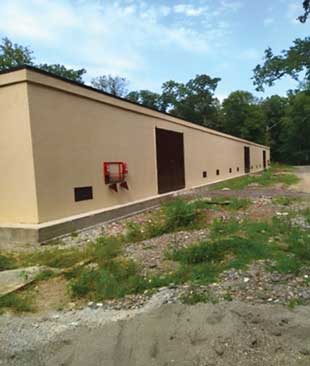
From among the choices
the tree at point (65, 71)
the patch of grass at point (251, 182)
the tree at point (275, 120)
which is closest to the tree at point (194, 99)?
the tree at point (275, 120)

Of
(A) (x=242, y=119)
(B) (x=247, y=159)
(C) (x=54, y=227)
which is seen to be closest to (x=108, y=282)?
(C) (x=54, y=227)

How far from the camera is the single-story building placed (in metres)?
5.30

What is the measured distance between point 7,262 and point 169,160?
21.7 feet

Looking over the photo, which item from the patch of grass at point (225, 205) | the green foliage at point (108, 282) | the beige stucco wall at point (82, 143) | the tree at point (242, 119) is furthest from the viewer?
the tree at point (242, 119)

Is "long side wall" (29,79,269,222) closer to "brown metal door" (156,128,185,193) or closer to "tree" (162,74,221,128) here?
"brown metal door" (156,128,185,193)

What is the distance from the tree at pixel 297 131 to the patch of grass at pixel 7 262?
42911 millimetres

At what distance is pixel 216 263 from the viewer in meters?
3.85

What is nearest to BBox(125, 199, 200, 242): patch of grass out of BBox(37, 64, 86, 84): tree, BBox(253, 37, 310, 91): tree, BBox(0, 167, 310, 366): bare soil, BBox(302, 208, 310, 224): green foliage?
BBox(302, 208, 310, 224): green foliage

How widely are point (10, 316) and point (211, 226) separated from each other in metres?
3.55

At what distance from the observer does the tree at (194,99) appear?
43188 millimetres

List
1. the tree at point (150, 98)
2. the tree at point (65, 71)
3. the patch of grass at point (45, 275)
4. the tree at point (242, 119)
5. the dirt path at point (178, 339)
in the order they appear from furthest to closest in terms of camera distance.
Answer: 1. the tree at point (150, 98)
2. the tree at point (242, 119)
3. the tree at point (65, 71)
4. the patch of grass at point (45, 275)
5. the dirt path at point (178, 339)

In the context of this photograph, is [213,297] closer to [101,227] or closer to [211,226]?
[211,226]

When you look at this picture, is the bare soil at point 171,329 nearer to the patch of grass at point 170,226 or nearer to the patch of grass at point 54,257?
the patch of grass at point 54,257

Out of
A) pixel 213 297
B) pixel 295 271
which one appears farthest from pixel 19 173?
pixel 295 271
